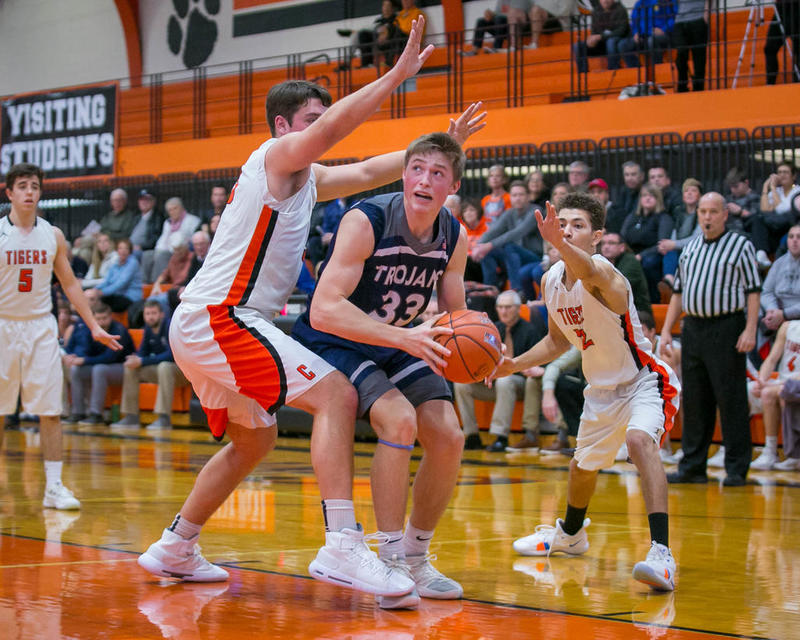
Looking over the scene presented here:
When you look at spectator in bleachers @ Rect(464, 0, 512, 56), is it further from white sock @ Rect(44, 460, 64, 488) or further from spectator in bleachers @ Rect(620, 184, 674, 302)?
white sock @ Rect(44, 460, 64, 488)

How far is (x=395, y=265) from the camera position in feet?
14.9

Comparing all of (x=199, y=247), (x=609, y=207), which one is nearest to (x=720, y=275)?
(x=609, y=207)

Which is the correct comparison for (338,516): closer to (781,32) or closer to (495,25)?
(781,32)

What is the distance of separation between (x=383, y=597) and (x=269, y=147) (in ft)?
5.80

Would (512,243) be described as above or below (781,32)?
below

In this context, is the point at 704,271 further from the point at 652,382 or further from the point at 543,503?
the point at 652,382

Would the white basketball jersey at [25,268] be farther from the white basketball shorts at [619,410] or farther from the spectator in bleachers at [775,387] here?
the spectator in bleachers at [775,387]

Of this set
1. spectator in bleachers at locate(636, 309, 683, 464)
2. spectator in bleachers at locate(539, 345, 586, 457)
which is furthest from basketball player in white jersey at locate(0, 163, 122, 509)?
spectator in bleachers at locate(636, 309, 683, 464)

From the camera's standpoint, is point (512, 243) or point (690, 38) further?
point (690, 38)

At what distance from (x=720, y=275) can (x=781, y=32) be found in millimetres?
6737

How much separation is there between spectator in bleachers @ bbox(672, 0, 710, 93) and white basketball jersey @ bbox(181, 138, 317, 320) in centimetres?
1092

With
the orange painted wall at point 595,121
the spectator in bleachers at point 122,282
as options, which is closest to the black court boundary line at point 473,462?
the spectator in bleachers at point 122,282

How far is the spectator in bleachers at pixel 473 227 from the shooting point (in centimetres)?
1276

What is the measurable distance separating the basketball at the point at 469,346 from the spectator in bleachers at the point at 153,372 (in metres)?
10.3
